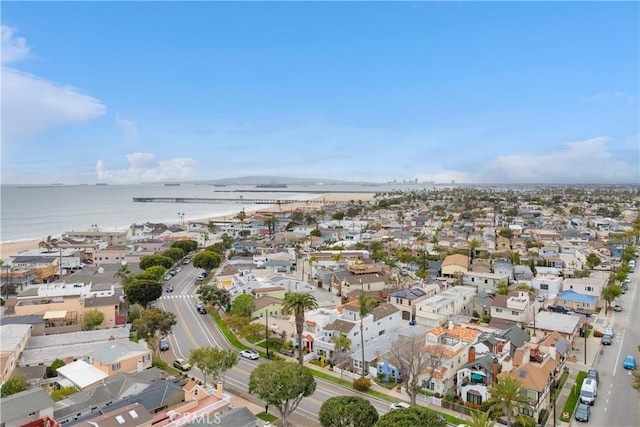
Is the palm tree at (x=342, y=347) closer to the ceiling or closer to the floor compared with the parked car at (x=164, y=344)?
closer to the ceiling

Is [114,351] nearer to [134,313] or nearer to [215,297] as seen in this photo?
[134,313]

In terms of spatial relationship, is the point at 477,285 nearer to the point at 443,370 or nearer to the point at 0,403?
the point at 443,370

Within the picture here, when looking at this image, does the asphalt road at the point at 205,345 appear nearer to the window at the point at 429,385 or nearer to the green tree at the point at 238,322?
the green tree at the point at 238,322

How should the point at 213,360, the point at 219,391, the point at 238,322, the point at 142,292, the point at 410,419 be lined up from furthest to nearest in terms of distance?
the point at 142,292, the point at 238,322, the point at 213,360, the point at 219,391, the point at 410,419

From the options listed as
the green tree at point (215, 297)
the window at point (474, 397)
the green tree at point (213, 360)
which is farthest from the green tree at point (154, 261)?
the window at point (474, 397)

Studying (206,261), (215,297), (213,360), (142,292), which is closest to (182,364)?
(213,360)

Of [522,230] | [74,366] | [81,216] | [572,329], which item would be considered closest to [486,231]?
[522,230]
